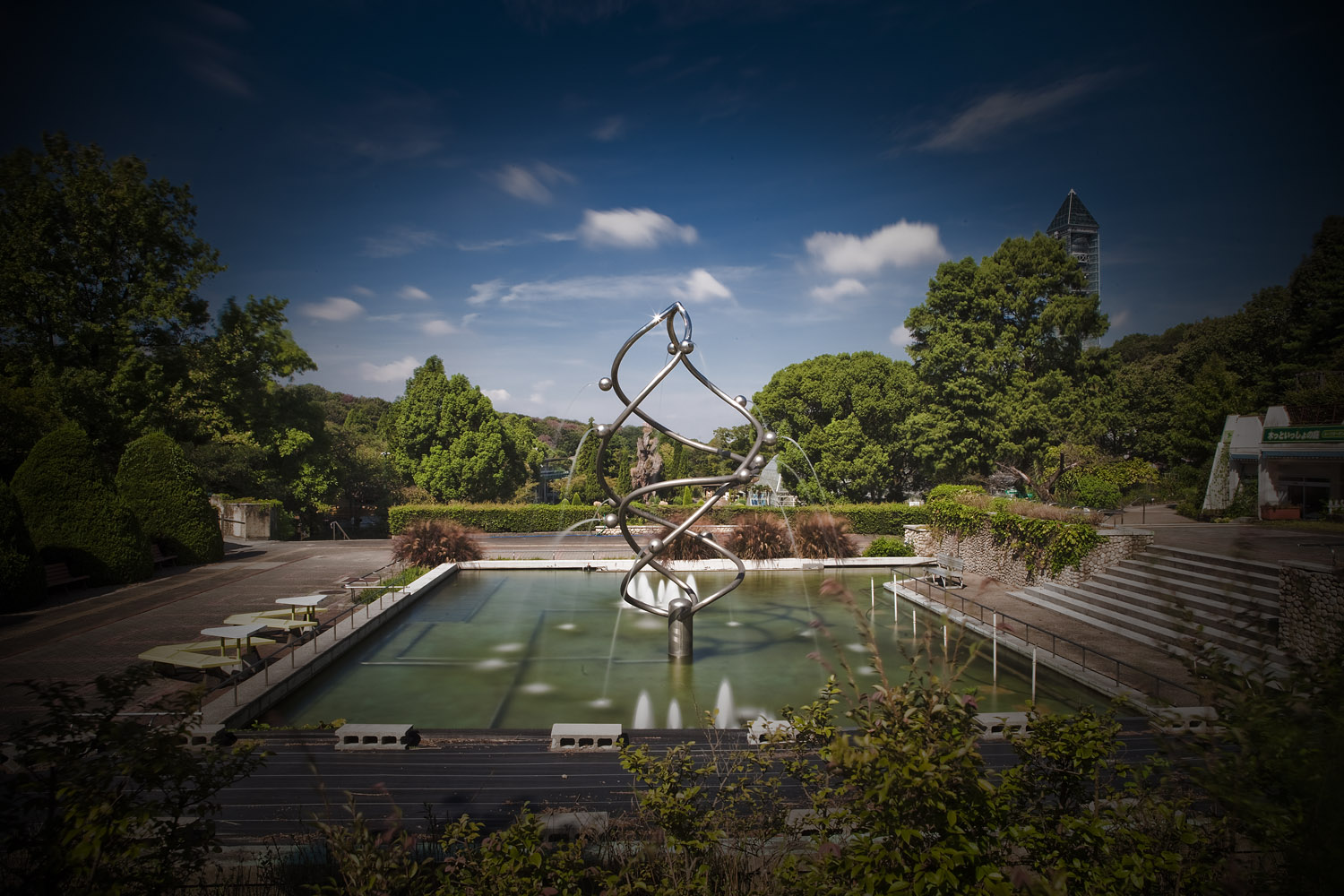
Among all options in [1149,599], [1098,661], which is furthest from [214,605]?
[1149,599]

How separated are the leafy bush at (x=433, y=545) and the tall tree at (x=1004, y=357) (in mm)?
20064

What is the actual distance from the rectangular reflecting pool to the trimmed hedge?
926 centimetres

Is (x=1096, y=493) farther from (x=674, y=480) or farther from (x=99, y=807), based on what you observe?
(x=99, y=807)

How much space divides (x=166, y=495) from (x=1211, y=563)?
82.8 ft

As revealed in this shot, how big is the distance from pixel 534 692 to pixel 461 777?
336 cm

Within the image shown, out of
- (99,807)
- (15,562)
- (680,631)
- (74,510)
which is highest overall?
(74,510)

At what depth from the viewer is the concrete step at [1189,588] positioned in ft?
35.5

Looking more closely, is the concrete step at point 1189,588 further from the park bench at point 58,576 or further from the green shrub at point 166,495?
the green shrub at point 166,495

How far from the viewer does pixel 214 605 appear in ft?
47.6

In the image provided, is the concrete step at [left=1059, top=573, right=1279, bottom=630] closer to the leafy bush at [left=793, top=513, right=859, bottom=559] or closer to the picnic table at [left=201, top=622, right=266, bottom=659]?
the leafy bush at [left=793, top=513, right=859, bottom=559]

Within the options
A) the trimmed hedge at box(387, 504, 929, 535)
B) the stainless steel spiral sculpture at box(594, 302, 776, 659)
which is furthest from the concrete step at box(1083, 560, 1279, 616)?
the trimmed hedge at box(387, 504, 929, 535)

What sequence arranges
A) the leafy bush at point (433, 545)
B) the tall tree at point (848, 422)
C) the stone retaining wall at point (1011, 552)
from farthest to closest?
the tall tree at point (848, 422) → the leafy bush at point (433, 545) → the stone retaining wall at point (1011, 552)

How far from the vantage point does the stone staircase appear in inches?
428

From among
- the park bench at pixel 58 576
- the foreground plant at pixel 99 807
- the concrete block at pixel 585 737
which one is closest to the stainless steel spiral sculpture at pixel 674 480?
the concrete block at pixel 585 737
